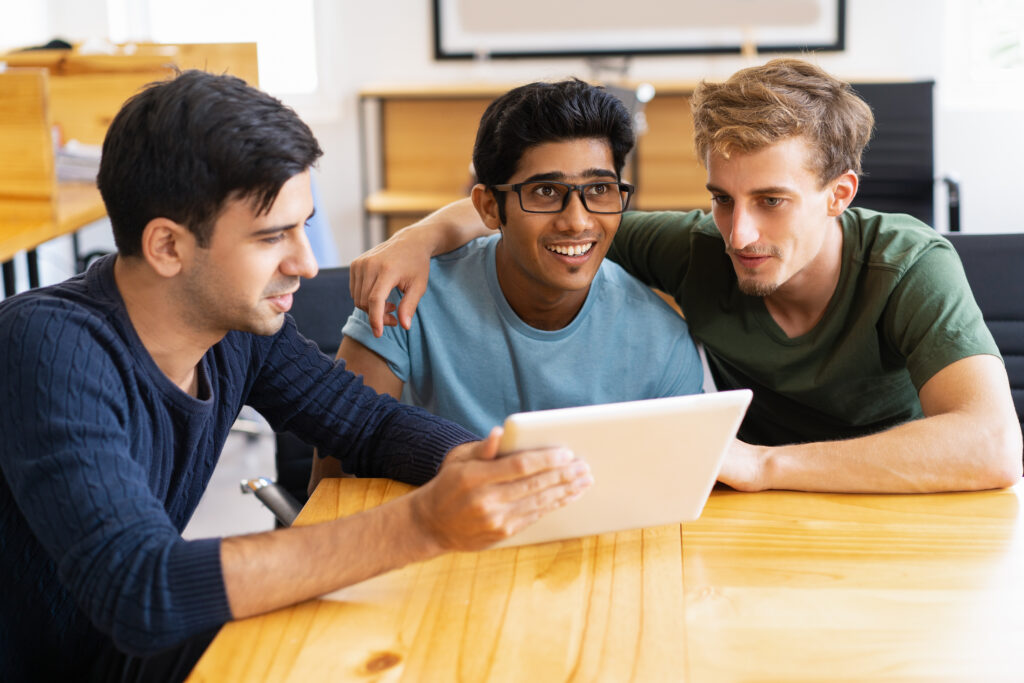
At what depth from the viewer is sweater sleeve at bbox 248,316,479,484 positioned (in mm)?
1346

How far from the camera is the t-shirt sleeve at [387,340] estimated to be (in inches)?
61.0

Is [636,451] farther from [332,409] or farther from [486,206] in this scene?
[486,206]

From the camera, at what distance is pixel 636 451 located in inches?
39.6

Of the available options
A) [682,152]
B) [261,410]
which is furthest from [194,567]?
[682,152]

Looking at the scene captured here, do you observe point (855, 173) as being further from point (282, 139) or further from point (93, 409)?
point (93, 409)

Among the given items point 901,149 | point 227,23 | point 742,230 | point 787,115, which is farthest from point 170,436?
point 227,23

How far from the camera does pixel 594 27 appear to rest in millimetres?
4574

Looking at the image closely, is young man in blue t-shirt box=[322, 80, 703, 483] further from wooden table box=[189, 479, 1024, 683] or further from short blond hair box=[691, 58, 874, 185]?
wooden table box=[189, 479, 1024, 683]

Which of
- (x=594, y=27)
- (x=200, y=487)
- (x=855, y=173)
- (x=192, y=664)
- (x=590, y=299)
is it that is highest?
(x=594, y=27)

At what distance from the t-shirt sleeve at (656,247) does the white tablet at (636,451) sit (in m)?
0.68

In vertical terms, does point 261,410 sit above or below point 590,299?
below

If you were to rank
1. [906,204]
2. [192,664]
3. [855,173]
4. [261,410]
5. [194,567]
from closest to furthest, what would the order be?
[194,567]
[192,664]
[261,410]
[855,173]
[906,204]

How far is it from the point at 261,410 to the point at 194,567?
0.48 m

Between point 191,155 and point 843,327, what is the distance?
3.26ft
